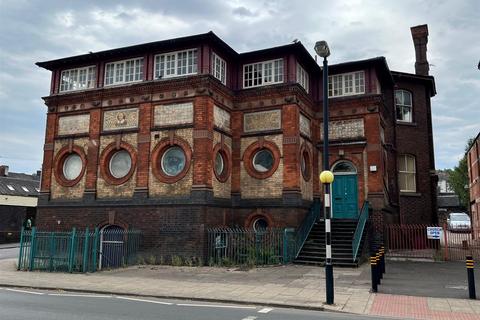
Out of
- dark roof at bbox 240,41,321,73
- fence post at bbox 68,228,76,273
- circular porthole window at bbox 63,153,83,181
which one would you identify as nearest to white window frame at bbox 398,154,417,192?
dark roof at bbox 240,41,321,73

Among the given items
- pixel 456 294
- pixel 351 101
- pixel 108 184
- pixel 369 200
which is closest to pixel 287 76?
pixel 351 101

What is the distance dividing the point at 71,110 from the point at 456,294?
17121mm

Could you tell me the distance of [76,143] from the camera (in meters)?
20.1

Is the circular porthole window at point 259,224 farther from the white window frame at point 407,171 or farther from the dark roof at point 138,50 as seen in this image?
the white window frame at point 407,171

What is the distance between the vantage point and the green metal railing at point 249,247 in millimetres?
16906

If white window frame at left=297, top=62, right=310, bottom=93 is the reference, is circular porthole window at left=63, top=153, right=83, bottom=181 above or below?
below

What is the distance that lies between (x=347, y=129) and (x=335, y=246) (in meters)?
5.89

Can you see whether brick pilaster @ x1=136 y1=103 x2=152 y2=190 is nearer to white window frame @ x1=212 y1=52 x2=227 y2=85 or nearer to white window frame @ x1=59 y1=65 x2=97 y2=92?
white window frame @ x1=212 y1=52 x2=227 y2=85

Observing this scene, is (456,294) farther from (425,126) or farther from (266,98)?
(425,126)

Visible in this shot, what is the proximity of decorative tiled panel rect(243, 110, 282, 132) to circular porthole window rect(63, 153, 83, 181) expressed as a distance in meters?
7.71

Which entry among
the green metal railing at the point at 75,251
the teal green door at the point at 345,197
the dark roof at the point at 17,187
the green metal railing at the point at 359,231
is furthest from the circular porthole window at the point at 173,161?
the dark roof at the point at 17,187

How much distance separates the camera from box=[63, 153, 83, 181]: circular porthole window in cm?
2009

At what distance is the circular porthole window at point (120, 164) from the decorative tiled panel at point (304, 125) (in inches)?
301

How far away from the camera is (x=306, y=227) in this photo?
1833 centimetres
